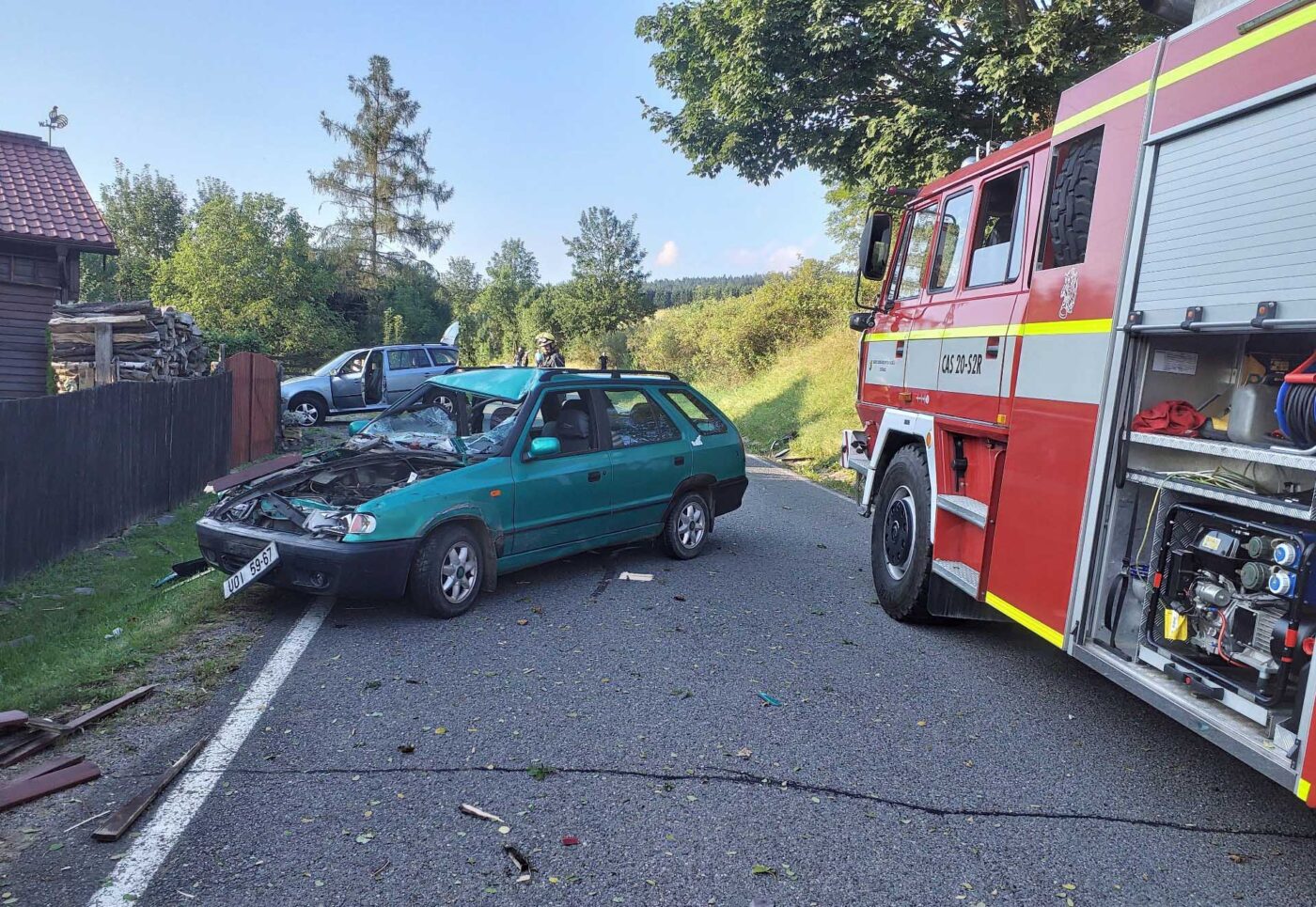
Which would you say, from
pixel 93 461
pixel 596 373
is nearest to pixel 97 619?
pixel 93 461

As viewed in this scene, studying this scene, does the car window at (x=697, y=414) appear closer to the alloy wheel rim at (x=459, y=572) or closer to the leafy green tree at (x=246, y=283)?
the alloy wheel rim at (x=459, y=572)

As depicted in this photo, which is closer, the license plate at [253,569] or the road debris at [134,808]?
the road debris at [134,808]

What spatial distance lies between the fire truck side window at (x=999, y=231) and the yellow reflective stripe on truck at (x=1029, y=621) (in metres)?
1.79

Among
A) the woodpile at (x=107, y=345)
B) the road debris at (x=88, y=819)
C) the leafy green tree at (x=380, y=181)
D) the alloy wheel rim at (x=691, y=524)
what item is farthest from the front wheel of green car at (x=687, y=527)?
the leafy green tree at (x=380, y=181)

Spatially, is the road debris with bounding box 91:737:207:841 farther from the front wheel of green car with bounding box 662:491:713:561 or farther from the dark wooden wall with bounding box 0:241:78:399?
the dark wooden wall with bounding box 0:241:78:399

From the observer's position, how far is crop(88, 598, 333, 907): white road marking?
2.74 m

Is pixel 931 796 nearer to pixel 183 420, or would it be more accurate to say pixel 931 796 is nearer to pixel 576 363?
pixel 183 420

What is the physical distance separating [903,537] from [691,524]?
219cm

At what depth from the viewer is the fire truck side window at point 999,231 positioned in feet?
16.3

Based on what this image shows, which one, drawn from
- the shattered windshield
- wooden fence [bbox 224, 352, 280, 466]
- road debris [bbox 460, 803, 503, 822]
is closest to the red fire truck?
road debris [bbox 460, 803, 503, 822]

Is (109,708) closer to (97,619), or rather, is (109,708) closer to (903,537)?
(97,619)

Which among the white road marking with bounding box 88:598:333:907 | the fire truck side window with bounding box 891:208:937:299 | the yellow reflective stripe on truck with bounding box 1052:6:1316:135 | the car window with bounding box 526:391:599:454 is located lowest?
the white road marking with bounding box 88:598:333:907

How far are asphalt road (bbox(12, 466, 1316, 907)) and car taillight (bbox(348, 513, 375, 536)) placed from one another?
24.5 inches

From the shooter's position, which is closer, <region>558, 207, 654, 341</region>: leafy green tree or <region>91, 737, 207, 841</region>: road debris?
<region>91, 737, 207, 841</region>: road debris
